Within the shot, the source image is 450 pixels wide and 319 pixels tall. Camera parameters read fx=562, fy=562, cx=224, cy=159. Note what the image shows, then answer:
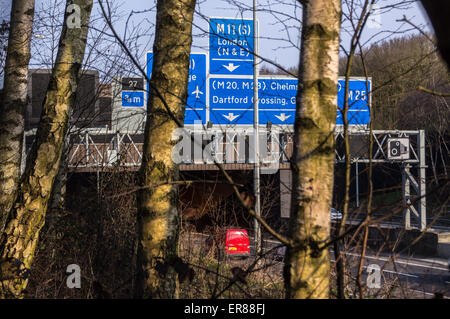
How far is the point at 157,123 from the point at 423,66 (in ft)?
6.40

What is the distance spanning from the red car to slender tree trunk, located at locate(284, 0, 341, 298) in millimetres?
3655

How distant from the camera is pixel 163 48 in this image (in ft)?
14.2

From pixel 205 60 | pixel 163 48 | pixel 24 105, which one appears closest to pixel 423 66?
pixel 163 48

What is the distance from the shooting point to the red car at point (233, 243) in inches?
268

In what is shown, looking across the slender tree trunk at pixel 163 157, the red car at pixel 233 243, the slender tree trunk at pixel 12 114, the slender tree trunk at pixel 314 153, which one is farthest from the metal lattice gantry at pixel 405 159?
the slender tree trunk at pixel 12 114

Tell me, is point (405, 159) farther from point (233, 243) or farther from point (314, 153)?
point (314, 153)

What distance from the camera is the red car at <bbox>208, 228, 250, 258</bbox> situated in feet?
22.3

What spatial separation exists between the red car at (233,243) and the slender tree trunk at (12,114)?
261 cm
